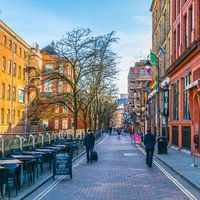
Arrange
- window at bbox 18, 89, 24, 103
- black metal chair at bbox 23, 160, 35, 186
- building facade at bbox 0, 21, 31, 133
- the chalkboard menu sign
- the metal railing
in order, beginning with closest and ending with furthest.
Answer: black metal chair at bbox 23, 160, 35, 186 → the chalkboard menu sign → the metal railing → building facade at bbox 0, 21, 31, 133 → window at bbox 18, 89, 24, 103

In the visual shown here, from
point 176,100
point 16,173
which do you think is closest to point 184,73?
point 176,100

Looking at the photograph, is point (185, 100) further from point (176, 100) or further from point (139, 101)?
point (139, 101)

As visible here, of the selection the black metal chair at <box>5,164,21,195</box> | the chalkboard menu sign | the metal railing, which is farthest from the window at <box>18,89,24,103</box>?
the black metal chair at <box>5,164,21,195</box>

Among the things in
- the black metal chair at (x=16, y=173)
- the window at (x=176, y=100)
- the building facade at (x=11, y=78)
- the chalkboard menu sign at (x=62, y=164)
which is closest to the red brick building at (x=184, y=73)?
the window at (x=176, y=100)

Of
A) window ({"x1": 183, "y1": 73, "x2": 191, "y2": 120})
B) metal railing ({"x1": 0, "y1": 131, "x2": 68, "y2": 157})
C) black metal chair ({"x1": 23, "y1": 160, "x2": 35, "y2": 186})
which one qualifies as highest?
window ({"x1": 183, "y1": 73, "x2": 191, "y2": 120})

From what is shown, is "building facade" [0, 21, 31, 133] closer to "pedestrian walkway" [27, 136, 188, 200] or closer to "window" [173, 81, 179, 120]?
"window" [173, 81, 179, 120]

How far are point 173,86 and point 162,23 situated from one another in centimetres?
1366

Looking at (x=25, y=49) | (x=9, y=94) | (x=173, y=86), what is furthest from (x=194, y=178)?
(x=25, y=49)

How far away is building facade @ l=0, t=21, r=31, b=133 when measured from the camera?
55938 millimetres

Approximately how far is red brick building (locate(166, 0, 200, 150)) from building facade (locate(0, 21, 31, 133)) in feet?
72.8

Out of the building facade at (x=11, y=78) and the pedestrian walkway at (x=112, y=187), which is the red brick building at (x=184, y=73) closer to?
the pedestrian walkway at (x=112, y=187)

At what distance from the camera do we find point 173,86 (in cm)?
3925

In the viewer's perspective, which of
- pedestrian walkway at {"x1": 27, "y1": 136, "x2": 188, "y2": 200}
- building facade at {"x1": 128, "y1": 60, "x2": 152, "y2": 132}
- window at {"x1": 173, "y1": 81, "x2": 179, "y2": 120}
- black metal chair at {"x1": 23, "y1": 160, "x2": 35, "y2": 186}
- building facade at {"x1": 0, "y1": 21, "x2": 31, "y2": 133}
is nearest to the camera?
pedestrian walkway at {"x1": 27, "y1": 136, "x2": 188, "y2": 200}

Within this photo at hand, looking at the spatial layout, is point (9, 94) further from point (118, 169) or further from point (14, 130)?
point (118, 169)
